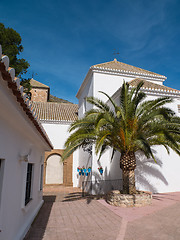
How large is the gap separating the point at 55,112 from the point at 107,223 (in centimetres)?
1552

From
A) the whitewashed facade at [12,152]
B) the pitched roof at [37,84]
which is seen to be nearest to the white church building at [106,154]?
the whitewashed facade at [12,152]

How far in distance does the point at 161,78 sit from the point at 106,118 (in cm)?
1141

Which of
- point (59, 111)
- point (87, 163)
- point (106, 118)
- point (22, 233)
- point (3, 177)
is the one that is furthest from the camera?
point (59, 111)

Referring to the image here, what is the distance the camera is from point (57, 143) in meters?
17.7

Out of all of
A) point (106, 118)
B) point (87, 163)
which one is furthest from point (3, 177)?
point (87, 163)

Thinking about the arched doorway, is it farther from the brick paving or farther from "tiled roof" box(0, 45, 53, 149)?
"tiled roof" box(0, 45, 53, 149)

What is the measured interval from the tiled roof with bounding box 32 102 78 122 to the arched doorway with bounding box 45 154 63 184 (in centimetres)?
398

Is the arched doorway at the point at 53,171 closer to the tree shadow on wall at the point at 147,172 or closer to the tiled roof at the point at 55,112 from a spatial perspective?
the tiled roof at the point at 55,112

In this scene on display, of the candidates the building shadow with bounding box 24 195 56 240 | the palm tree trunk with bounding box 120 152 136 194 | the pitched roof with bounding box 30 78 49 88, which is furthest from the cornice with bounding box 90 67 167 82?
the pitched roof with bounding box 30 78 49 88

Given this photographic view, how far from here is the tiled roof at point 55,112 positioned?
18.6m

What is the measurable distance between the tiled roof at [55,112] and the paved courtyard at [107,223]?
11.4m

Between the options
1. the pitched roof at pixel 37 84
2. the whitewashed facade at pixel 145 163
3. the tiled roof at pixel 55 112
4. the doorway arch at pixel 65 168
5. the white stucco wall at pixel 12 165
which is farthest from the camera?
the pitched roof at pixel 37 84

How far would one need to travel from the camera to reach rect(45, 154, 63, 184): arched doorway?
16797 millimetres

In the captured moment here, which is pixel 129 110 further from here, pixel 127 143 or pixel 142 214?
pixel 142 214
